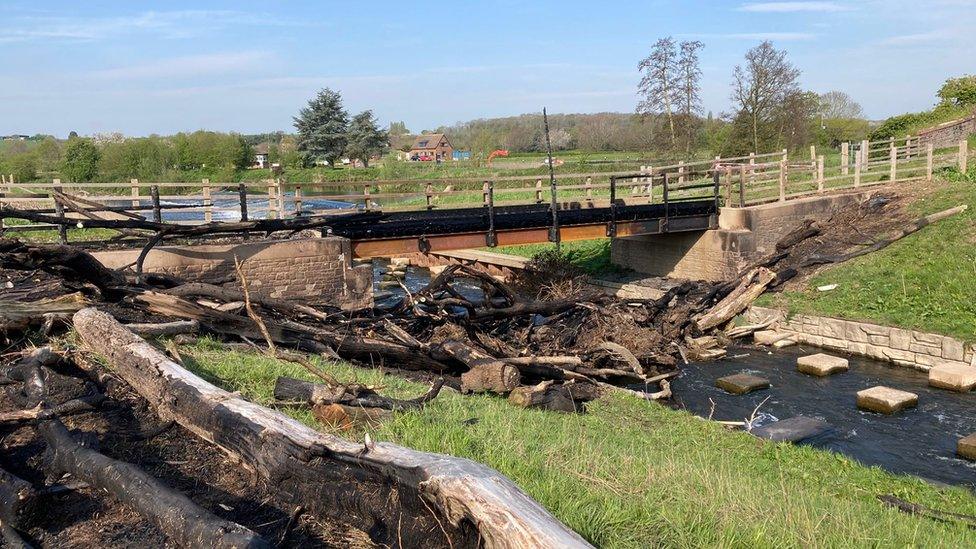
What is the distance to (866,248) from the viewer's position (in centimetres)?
1970

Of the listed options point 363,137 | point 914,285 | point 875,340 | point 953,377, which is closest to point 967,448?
point 953,377

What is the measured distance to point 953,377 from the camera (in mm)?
13078

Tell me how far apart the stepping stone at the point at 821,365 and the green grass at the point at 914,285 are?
1847mm

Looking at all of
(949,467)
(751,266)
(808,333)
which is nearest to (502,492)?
(949,467)

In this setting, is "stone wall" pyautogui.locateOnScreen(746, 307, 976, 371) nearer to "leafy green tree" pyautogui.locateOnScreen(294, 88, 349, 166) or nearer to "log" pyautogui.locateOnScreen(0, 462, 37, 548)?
"log" pyautogui.locateOnScreen(0, 462, 37, 548)

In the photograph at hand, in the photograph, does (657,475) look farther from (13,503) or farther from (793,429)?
(793,429)

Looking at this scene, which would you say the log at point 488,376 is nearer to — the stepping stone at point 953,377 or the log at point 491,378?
the log at point 491,378

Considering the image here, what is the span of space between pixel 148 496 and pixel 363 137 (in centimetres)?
7244

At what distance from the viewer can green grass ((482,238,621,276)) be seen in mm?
25141

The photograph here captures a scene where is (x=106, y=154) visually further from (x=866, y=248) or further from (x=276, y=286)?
(x=866, y=248)

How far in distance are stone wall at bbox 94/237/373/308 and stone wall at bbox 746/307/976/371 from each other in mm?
9708

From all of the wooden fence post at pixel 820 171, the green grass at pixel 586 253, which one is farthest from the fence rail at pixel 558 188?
the green grass at pixel 586 253

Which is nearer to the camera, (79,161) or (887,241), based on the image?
(887,241)

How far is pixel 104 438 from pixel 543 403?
5.86 m
